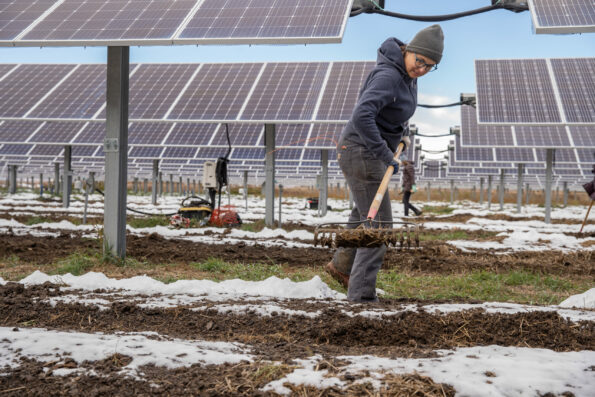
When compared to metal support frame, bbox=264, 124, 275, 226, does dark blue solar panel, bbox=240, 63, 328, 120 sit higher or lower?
higher

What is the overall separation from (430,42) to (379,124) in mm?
718

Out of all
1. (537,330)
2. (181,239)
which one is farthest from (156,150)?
(537,330)

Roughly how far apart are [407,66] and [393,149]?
681mm

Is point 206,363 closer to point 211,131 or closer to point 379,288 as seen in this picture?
point 379,288

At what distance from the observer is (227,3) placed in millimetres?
7250

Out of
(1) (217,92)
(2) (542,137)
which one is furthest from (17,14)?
(2) (542,137)

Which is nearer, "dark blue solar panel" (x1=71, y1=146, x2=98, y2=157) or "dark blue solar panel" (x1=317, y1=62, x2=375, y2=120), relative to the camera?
"dark blue solar panel" (x1=317, y1=62, x2=375, y2=120)

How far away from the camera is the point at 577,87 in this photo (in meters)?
13.9

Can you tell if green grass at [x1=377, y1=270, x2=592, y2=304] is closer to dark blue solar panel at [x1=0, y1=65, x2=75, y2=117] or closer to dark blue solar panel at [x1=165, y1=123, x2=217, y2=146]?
dark blue solar panel at [x1=165, y1=123, x2=217, y2=146]

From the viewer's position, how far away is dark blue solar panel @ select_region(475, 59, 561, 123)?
41.1 feet

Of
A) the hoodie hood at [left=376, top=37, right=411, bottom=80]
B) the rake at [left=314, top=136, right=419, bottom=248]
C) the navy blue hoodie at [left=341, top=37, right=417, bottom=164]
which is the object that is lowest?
the rake at [left=314, top=136, right=419, bottom=248]

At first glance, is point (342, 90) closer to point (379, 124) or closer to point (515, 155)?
point (379, 124)

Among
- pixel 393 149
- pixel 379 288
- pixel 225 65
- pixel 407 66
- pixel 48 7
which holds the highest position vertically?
pixel 225 65

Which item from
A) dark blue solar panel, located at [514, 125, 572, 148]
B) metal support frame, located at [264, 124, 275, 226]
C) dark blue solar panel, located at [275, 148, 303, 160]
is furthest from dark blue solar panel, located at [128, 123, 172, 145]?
dark blue solar panel, located at [514, 125, 572, 148]
